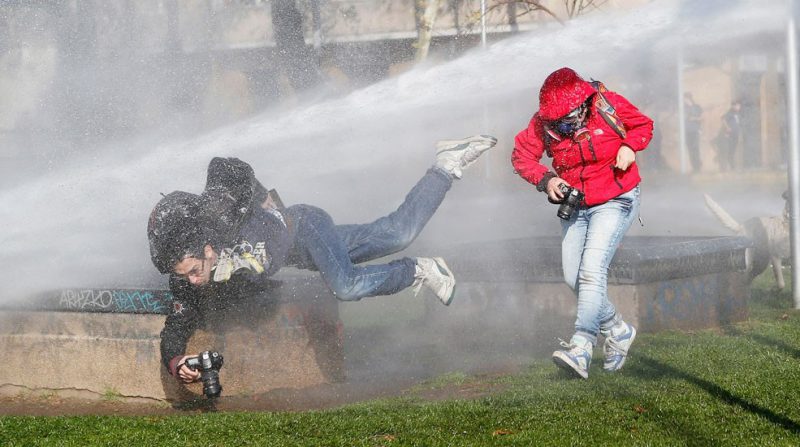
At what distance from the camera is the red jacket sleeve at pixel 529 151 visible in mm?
6820

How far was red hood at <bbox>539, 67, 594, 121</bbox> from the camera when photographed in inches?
255

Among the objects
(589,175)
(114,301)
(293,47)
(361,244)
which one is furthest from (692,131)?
A: (114,301)

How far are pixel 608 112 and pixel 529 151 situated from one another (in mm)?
610

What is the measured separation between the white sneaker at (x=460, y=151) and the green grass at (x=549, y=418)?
6.28 feet

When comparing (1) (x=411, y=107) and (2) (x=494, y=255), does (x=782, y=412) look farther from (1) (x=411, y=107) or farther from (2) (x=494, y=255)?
(1) (x=411, y=107)

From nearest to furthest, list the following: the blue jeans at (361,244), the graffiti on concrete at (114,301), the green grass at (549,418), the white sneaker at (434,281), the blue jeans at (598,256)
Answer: the green grass at (549,418), the blue jeans at (598,256), the graffiti on concrete at (114,301), the blue jeans at (361,244), the white sneaker at (434,281)

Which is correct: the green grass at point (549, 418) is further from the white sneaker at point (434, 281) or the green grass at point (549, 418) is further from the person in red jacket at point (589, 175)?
the white sneaker at point (434, 281)

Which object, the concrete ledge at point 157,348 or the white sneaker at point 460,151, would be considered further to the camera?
the white sneaker at point 460,151

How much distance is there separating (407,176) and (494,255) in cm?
1027

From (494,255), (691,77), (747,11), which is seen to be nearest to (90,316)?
(494,255)

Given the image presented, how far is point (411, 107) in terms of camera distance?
12.2m

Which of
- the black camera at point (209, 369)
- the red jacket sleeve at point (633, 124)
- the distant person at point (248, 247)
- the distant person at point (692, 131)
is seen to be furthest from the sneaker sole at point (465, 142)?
the distant person at point (692, 131)

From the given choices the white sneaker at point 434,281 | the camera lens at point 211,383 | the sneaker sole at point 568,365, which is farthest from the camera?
the white sneaker at point 434,281

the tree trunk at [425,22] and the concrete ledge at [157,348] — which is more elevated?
the tree trunk at [425,22]
